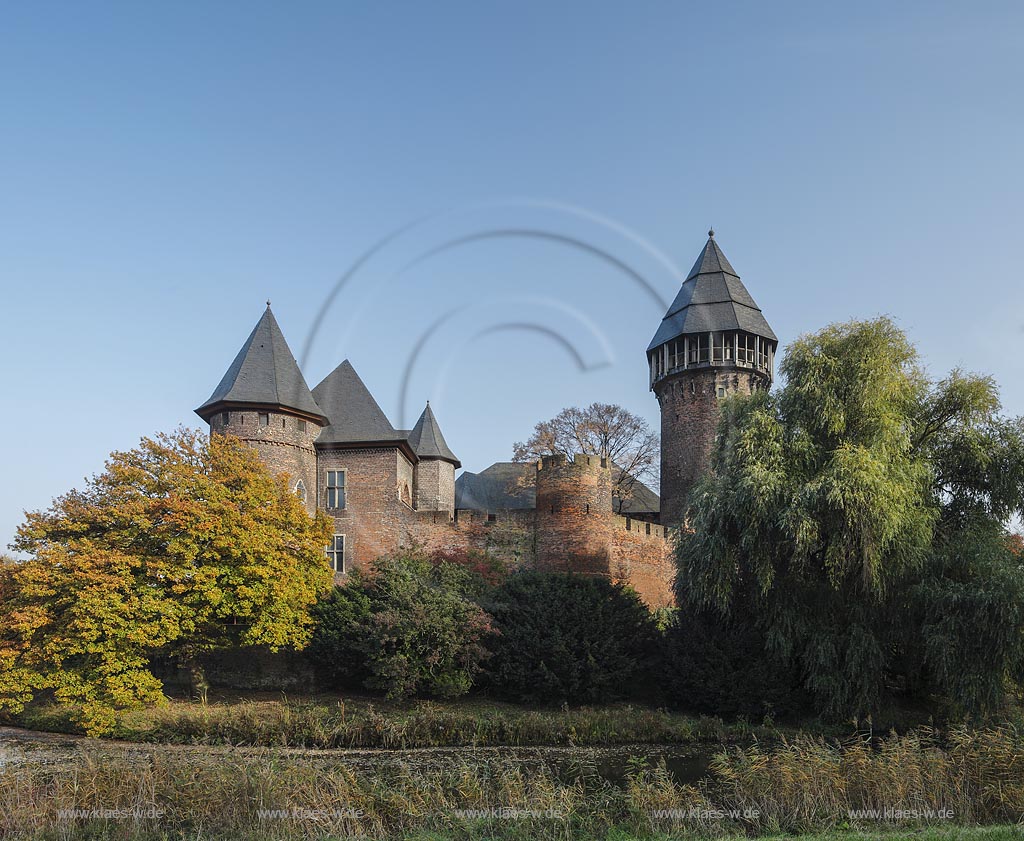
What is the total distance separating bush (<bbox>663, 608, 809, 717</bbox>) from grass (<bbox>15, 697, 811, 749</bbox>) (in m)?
0.67

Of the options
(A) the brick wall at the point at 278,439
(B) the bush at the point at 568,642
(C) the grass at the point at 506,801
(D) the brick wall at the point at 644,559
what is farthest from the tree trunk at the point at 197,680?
(D) the brick wall at the point at 644,559

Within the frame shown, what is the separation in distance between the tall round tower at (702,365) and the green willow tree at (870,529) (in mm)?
13554

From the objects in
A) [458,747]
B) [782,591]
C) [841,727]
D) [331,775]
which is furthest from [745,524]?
[331,775]

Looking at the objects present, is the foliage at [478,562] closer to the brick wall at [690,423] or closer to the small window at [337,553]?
the small window at [337,553]

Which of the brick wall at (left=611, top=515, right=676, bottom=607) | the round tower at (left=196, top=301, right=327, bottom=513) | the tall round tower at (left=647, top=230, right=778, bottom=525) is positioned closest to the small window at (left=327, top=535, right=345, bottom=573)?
the round tower at (left=196, top=301, right=327, bottom=513)

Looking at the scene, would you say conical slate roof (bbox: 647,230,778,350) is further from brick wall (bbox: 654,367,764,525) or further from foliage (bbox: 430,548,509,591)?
foliage (bbox: 430,548,509,591)

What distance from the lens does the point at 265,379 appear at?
30.8 m

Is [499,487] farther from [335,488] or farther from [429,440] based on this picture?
[335,488]

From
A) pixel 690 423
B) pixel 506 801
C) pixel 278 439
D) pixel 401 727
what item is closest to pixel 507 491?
pixel 690 423

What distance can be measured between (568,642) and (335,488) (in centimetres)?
1083

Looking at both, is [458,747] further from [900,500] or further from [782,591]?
[900,500]

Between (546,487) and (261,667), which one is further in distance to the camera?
(546,487)

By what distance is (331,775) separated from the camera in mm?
12711

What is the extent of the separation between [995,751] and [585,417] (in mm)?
34062
